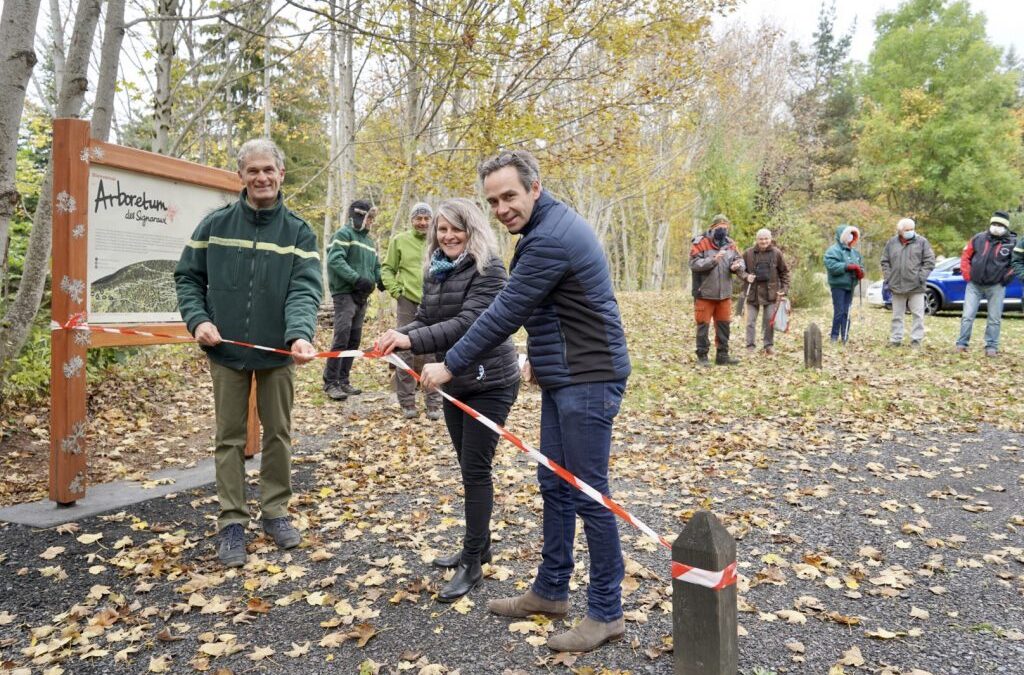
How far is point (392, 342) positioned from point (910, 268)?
436 inches

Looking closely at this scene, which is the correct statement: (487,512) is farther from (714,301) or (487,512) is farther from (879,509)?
(714,301)

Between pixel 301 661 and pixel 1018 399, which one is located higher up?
pixel 1018 399

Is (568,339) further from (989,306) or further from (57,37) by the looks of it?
(57,37)

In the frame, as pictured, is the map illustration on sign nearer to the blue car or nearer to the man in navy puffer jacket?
the man in navy puffer jacket

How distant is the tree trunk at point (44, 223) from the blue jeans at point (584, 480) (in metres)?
4.29

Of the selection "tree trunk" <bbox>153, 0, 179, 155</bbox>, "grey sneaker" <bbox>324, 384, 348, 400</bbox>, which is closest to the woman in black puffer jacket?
"grey sneaker" <bbox>324, 384, 348, 400</bbox>

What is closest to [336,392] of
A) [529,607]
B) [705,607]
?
[529,607]

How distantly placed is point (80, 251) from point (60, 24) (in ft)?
28.6

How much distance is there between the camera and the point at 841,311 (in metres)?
12.7

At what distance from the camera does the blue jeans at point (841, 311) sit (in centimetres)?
1233

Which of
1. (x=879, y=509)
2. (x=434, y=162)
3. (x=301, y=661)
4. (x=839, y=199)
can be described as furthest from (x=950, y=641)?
(x=839, y=199)

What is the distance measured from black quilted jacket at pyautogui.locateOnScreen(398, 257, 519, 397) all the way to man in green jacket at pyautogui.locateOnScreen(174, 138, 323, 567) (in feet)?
2.65

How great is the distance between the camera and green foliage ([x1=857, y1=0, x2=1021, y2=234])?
95.9 feet

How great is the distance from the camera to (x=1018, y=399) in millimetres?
8406
